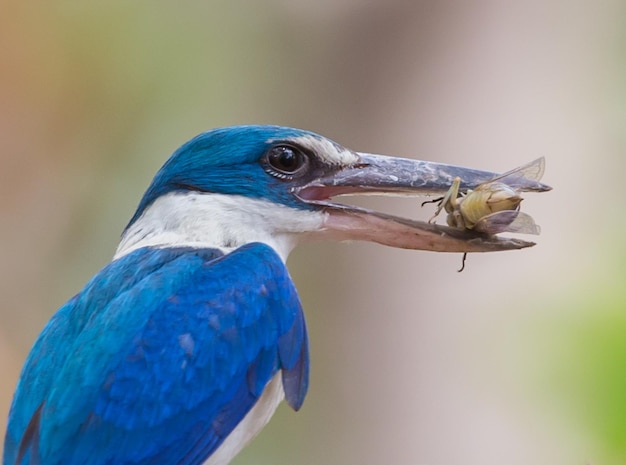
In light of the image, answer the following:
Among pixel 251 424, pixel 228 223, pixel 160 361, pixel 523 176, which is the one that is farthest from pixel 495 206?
pixel 160 361

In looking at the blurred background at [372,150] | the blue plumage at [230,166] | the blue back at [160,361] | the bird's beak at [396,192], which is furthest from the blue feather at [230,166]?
the blurred background at [372,150]

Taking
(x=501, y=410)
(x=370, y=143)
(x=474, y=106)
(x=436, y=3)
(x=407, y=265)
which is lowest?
(x=501, y=410)

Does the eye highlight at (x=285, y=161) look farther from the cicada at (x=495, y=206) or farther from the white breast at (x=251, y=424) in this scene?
the white breast at (x=251, y=424)

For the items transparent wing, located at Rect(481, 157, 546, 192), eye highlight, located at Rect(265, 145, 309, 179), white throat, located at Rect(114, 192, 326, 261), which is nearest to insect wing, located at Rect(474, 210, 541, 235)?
transparent wing, located at Rect(481, 157, 546, 192)

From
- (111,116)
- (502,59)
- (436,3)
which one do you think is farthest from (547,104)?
(111,116)

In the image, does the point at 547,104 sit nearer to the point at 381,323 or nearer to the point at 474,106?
the point at 474,106

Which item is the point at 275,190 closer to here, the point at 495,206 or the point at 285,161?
the point at 285,161

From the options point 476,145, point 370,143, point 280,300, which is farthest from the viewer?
point 370,143
